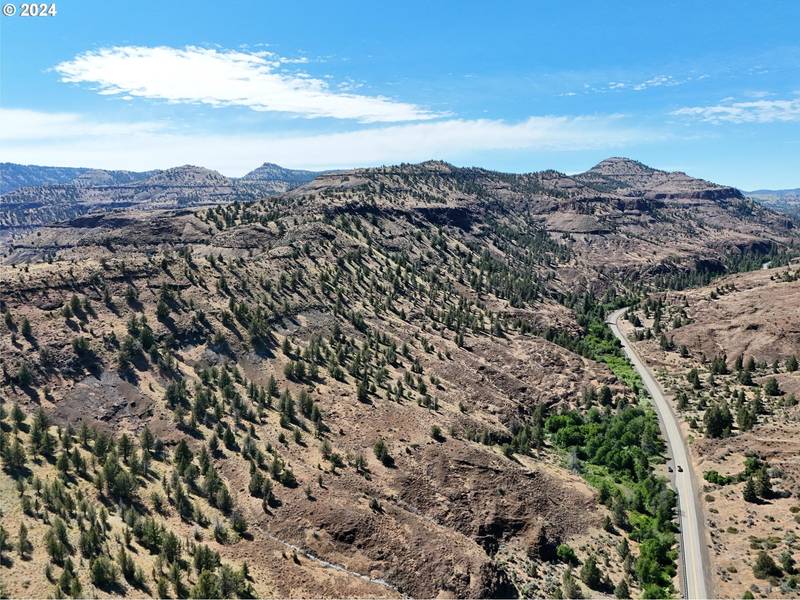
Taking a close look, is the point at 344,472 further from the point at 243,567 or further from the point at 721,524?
the point at 721,524

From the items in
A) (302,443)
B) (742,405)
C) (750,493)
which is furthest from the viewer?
(742,405)

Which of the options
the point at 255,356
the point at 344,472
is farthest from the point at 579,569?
the point at 255,356

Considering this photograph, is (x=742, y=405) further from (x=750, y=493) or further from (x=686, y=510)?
(x=686, y=510)

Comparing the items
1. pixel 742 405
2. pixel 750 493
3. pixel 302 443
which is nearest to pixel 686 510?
pixel 750 493

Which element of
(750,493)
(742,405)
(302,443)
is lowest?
(750,493)

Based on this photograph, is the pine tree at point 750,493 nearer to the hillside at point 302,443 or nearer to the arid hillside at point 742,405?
the arid hillside at point 742,405

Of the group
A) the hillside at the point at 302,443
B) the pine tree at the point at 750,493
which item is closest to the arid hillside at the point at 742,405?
the pine tree at the point at 750,493
